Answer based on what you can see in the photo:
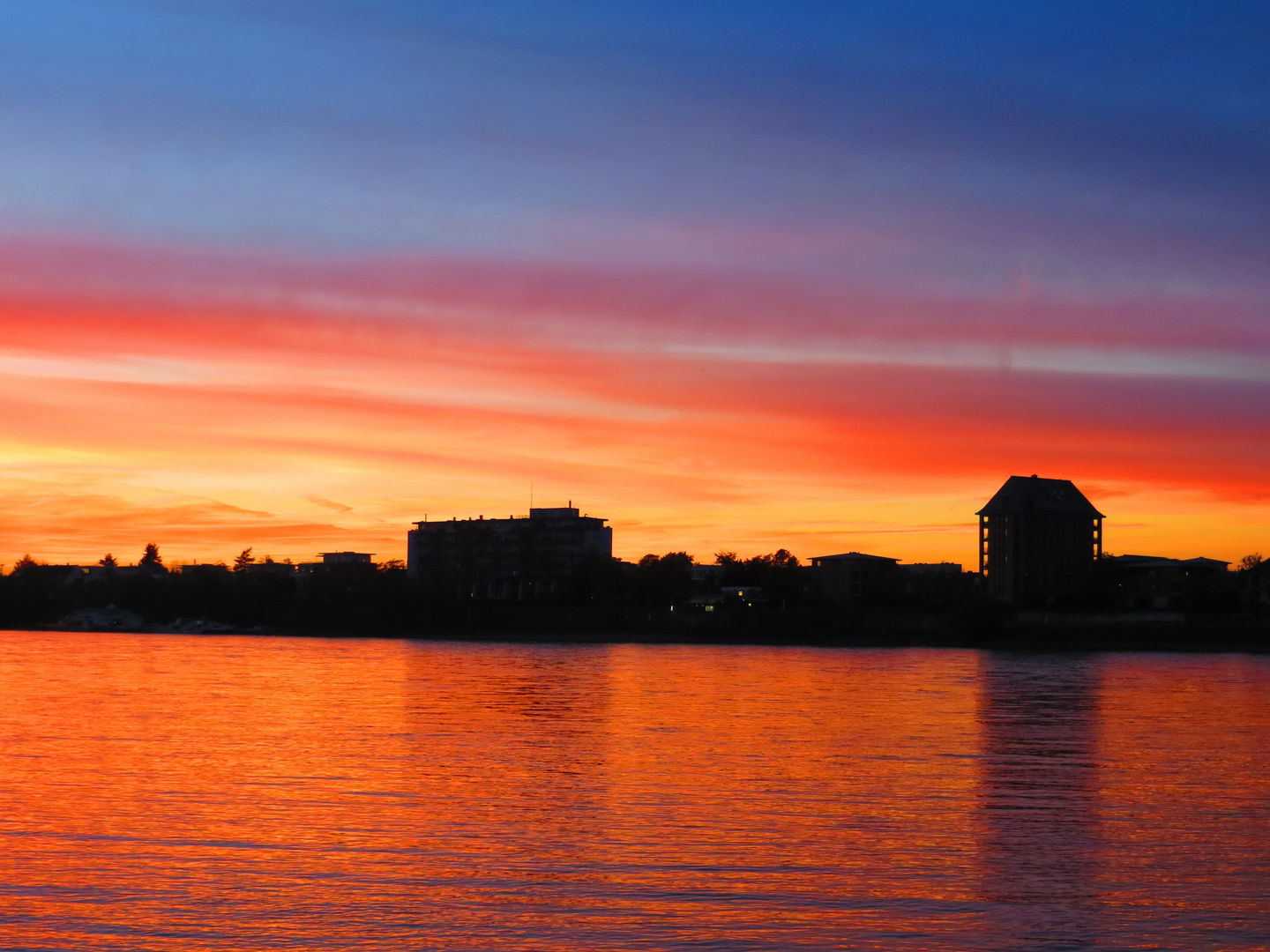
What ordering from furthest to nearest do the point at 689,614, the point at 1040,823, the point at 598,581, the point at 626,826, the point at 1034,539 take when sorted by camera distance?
the point at 598,581, the point at 1034,539, the point at 689,614, the point at 1040,823, the point at 626,826

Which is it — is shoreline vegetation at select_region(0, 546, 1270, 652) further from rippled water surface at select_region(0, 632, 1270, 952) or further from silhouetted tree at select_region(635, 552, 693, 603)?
rippled water surface at select_region(0, 632, 1270, 952)

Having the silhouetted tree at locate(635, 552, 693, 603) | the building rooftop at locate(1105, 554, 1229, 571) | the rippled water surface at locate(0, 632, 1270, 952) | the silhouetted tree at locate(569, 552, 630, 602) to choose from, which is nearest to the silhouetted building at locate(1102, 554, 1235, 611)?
the building rooftop at locate(1105, 554, 1229, 571)

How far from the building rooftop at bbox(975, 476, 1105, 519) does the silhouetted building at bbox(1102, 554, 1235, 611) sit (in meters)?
7.87

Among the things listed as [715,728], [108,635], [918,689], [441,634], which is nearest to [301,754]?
[715,728]

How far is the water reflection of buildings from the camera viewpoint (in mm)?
17406

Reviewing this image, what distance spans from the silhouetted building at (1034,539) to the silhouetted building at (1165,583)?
4.69 meters

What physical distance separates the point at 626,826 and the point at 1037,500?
162 meters

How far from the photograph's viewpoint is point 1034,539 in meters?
175

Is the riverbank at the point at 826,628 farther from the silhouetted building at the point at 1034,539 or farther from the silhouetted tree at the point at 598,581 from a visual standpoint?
the silhouetted building at the point at 1034,539

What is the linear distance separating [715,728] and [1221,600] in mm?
124960

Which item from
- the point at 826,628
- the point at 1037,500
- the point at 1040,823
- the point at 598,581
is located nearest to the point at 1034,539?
the point at 1037,500

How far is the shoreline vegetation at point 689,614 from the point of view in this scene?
134 m

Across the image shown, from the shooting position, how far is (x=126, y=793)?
26656 millimetres

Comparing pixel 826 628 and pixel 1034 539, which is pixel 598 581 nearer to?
pixel 826 628
